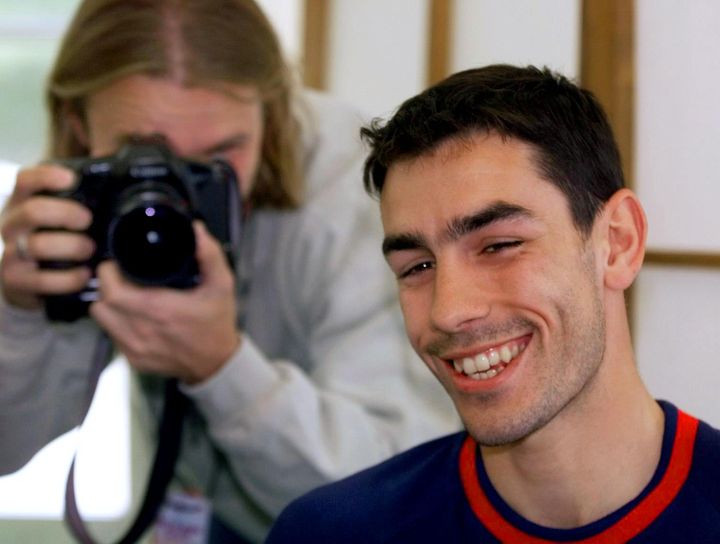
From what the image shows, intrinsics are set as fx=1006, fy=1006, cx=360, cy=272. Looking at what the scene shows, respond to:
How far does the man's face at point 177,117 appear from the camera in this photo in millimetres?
1028

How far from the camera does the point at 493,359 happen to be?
0.70 metres

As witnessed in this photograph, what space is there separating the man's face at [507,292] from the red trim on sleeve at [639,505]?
0.08 metres

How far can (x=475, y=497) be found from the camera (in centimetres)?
77

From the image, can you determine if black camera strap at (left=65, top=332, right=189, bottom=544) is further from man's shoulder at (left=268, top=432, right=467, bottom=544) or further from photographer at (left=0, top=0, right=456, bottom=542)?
man's shoulder at (left=268, top=432, right=467, bottom=544)

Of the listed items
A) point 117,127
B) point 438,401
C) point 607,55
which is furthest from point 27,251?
point 607,55

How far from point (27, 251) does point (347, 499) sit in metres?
0.40

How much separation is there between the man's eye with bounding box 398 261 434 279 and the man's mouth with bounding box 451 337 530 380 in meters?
0.08

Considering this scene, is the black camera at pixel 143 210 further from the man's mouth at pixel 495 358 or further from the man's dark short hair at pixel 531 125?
the man's mouth at pixel 495 358

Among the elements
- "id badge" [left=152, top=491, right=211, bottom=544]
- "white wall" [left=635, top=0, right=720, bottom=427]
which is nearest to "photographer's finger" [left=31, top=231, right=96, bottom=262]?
"id badge" [left=152, top=491, right=211, bottom=544]

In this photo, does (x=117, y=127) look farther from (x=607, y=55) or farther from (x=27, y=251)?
(x=607, y=55)

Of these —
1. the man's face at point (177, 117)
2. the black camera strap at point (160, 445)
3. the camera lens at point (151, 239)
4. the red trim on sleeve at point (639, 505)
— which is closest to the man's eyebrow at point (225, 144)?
the man's face at point (177, 117)

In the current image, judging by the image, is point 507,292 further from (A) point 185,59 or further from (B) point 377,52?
(B) point 377,52

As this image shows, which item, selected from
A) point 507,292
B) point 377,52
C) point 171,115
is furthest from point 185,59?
point 377,52

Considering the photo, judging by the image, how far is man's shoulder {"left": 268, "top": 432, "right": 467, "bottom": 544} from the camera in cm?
79
